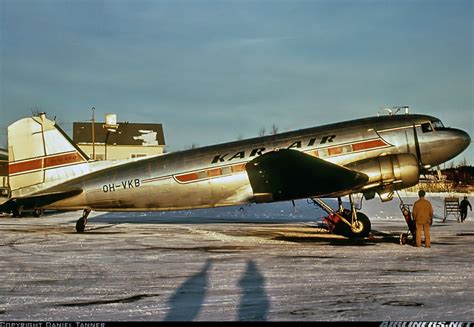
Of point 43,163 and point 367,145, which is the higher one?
point 43,163

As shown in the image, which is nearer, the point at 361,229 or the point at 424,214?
the point at 424,214

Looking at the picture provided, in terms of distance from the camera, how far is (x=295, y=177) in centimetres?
1652

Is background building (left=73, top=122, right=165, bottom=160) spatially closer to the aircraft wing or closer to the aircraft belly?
the aircraft belly

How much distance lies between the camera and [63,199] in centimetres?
1781

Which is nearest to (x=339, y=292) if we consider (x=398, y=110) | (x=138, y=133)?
(x=398, y=110)

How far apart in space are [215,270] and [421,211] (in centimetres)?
682

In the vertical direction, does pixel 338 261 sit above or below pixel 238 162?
below

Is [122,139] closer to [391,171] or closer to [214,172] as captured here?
[214,172]

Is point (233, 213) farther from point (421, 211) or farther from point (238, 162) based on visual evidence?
point (421, 211)

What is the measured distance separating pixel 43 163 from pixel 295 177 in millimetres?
9267

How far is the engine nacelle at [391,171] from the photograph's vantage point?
53.4ft

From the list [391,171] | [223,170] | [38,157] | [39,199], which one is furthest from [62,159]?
[391,171]

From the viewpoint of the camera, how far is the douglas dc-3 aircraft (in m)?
17.2

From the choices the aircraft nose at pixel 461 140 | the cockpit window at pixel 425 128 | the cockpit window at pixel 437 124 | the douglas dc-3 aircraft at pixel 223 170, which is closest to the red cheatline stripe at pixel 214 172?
the douglas dc-3 aircraft at pixel 223 170
